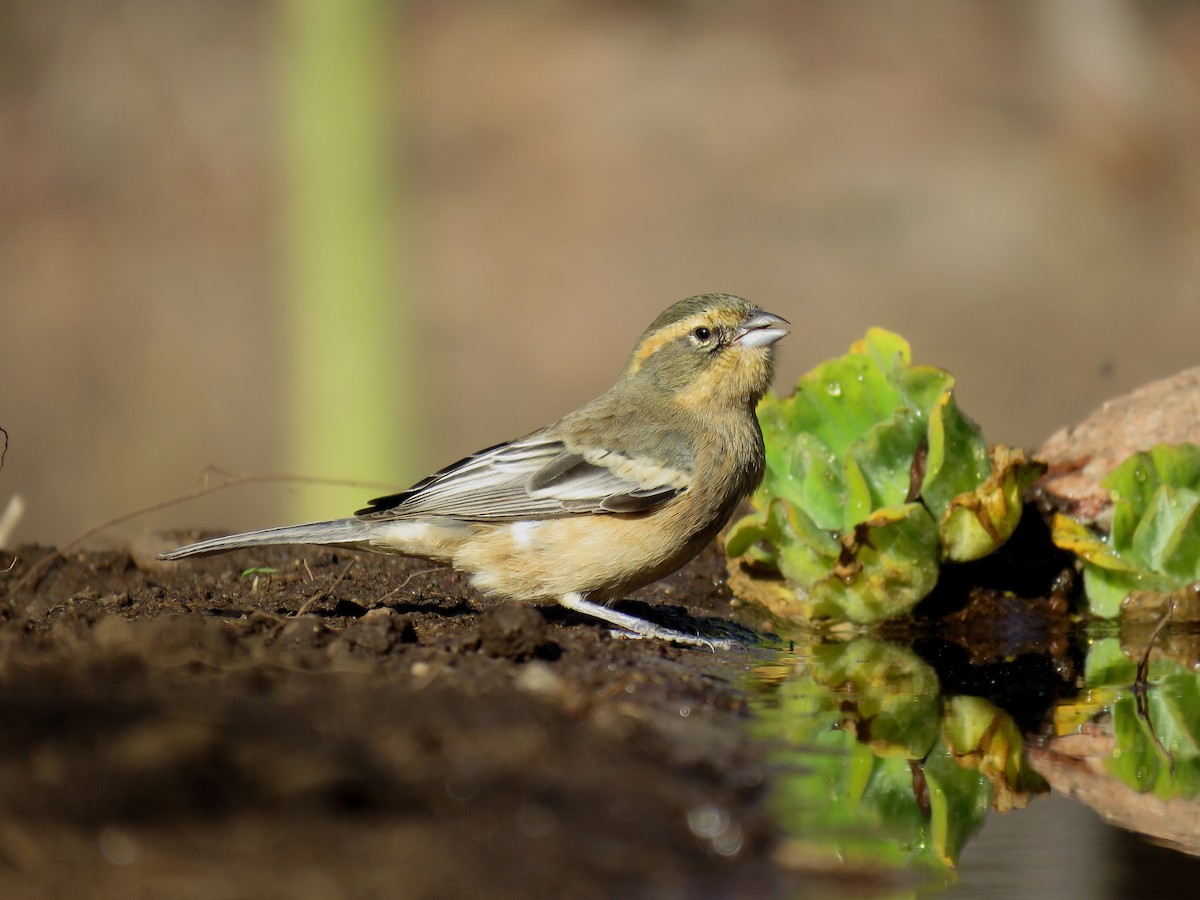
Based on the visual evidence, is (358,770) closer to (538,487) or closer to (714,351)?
(538,487)

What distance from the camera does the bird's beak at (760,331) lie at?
21.7ft

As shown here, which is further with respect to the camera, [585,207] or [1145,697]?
[585,207]

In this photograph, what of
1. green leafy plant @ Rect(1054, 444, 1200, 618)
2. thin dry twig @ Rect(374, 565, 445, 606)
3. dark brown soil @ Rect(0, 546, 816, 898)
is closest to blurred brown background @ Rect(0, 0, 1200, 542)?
thin dry twig @ Rect(374, 565, 445, 606)

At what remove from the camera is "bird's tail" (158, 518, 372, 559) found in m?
5.73

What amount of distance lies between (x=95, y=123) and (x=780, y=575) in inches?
763

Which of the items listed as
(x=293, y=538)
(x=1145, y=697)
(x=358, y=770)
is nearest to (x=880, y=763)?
(x=1145, y=697)

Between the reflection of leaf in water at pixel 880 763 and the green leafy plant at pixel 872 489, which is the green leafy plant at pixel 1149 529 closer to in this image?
the green leafy plant at pixel 872 489

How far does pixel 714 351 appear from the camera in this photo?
22.0 ft

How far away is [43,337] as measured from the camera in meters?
20.0

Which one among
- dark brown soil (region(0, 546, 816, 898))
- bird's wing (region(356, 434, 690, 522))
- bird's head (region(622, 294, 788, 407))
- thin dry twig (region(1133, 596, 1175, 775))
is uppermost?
bird's head (region(622, 294, 788, 407))

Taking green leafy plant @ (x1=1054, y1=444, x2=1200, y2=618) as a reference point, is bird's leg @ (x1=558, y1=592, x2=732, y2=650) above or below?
below

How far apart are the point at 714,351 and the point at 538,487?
1127 millimetres

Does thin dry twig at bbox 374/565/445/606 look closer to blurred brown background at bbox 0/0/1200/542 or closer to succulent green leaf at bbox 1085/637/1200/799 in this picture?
succulent green leaf at bbox 1085/637/1200/799

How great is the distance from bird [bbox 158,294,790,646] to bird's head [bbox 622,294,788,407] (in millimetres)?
10
